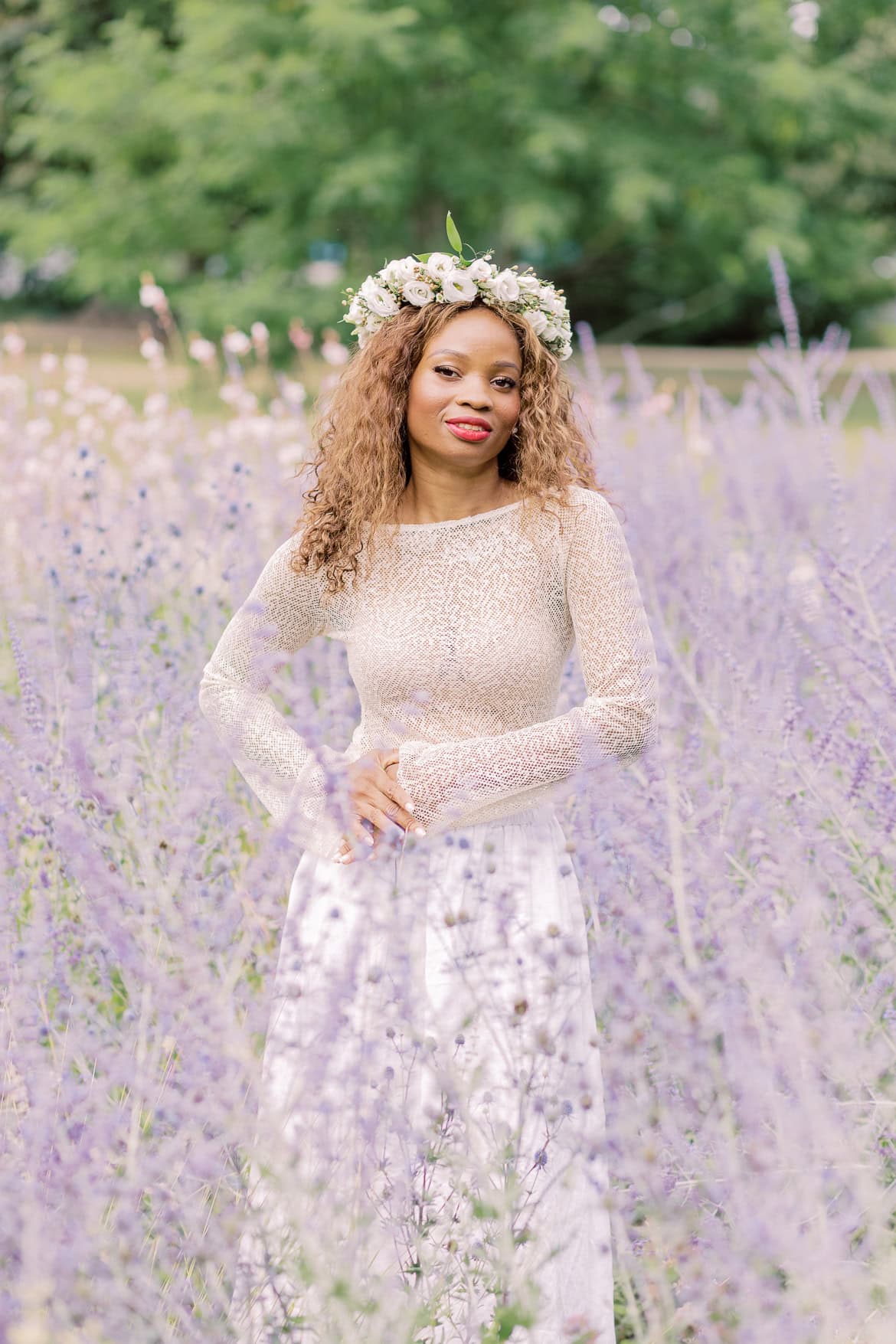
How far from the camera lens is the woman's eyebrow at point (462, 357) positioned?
2.12 m

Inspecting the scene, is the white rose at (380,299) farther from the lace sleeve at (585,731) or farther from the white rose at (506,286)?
the lace sleeve at (585,731)

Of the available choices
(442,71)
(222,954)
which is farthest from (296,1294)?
(442,71)

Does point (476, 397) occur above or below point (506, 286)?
below

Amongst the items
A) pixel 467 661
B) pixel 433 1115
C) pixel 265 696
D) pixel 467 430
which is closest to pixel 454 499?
pixel 467 430

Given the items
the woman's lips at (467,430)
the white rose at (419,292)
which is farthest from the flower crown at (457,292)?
the woman's lips at (467,430)

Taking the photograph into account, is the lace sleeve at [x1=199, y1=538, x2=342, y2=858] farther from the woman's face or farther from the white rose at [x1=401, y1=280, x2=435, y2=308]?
the white rose at [x1=401, y1=280, x2=435, y2=308]

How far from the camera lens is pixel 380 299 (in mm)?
2281

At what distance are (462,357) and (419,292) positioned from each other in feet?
0.53

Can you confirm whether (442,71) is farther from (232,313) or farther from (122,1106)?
(122,1106)

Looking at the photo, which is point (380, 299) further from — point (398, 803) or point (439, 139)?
point (439, 139)

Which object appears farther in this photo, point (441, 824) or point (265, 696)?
point (265, 696)

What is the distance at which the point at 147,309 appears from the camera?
73.7ft

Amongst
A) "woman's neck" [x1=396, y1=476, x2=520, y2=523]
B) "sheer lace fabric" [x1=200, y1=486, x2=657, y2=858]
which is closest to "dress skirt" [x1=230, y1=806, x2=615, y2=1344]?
"sheer lace fabric" [x1=200, y1=486, x2=657, y2=858]

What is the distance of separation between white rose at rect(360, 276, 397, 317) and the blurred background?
9357 mm
